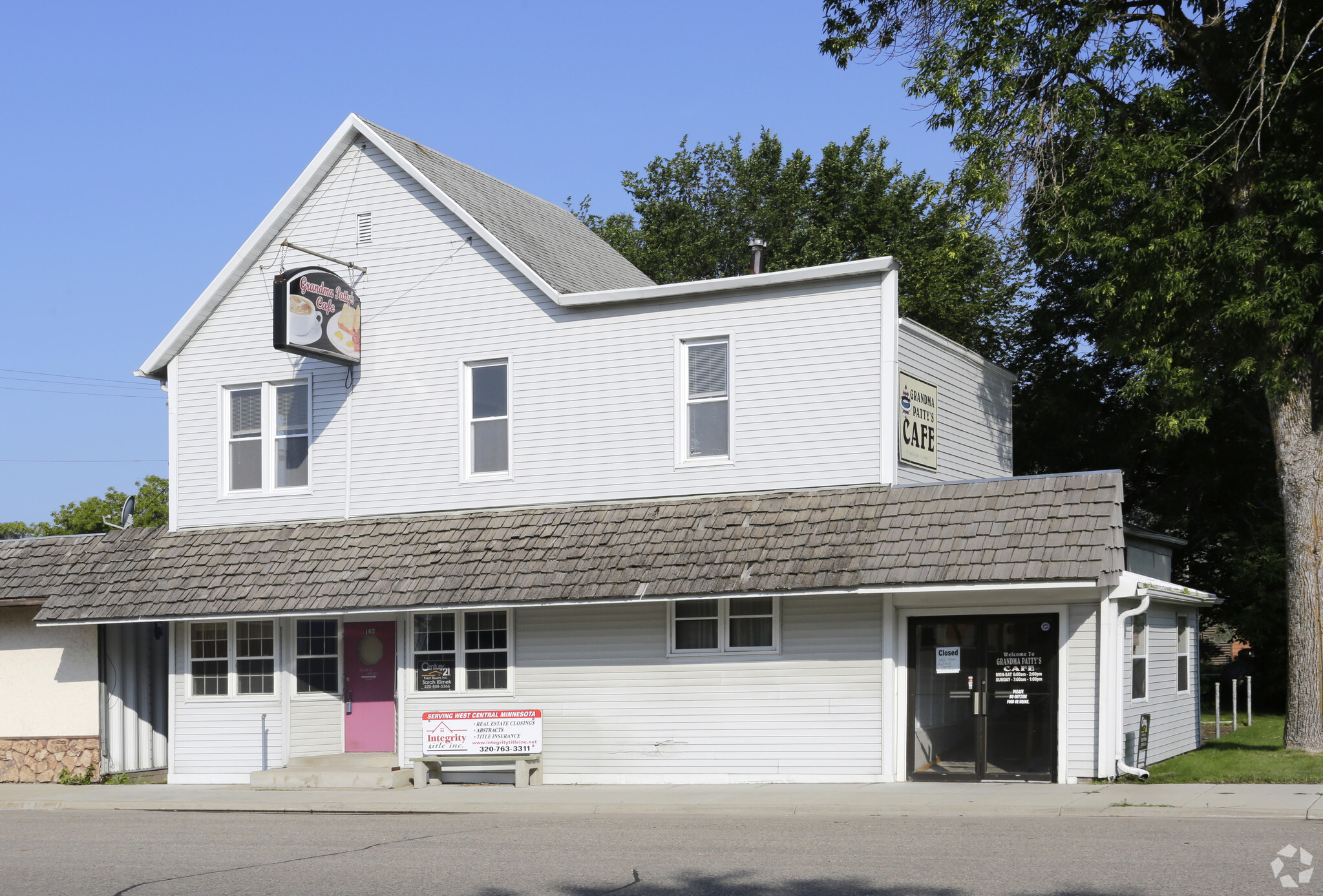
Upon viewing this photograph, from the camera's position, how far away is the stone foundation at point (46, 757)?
21734 mm

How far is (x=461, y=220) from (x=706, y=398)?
4.74m

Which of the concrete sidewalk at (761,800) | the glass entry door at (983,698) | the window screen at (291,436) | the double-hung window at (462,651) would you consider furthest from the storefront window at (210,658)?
the glass entry door at (983,698)

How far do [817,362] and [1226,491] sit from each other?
1745cm

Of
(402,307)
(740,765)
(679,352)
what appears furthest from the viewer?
(402,307)

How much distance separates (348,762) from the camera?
20.0 m

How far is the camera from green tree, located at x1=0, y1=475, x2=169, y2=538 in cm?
6062

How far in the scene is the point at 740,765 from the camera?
716 inches

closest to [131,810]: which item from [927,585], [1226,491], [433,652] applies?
[433,652]

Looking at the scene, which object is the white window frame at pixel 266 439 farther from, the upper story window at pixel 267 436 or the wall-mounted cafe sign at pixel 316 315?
the wall-mounted cafe sign at pixel 316 315

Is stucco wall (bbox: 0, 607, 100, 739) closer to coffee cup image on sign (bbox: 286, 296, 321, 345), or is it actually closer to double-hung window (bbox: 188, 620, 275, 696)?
double-hung window (bbox: 188, 620, 275, 696)

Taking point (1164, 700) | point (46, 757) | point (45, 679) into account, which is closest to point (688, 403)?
point (1164, 700)

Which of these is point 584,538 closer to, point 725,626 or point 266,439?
point 725,626

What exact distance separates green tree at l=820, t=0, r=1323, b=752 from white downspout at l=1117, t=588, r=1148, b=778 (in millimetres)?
4925

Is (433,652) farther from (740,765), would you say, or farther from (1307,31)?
(1307,31)
